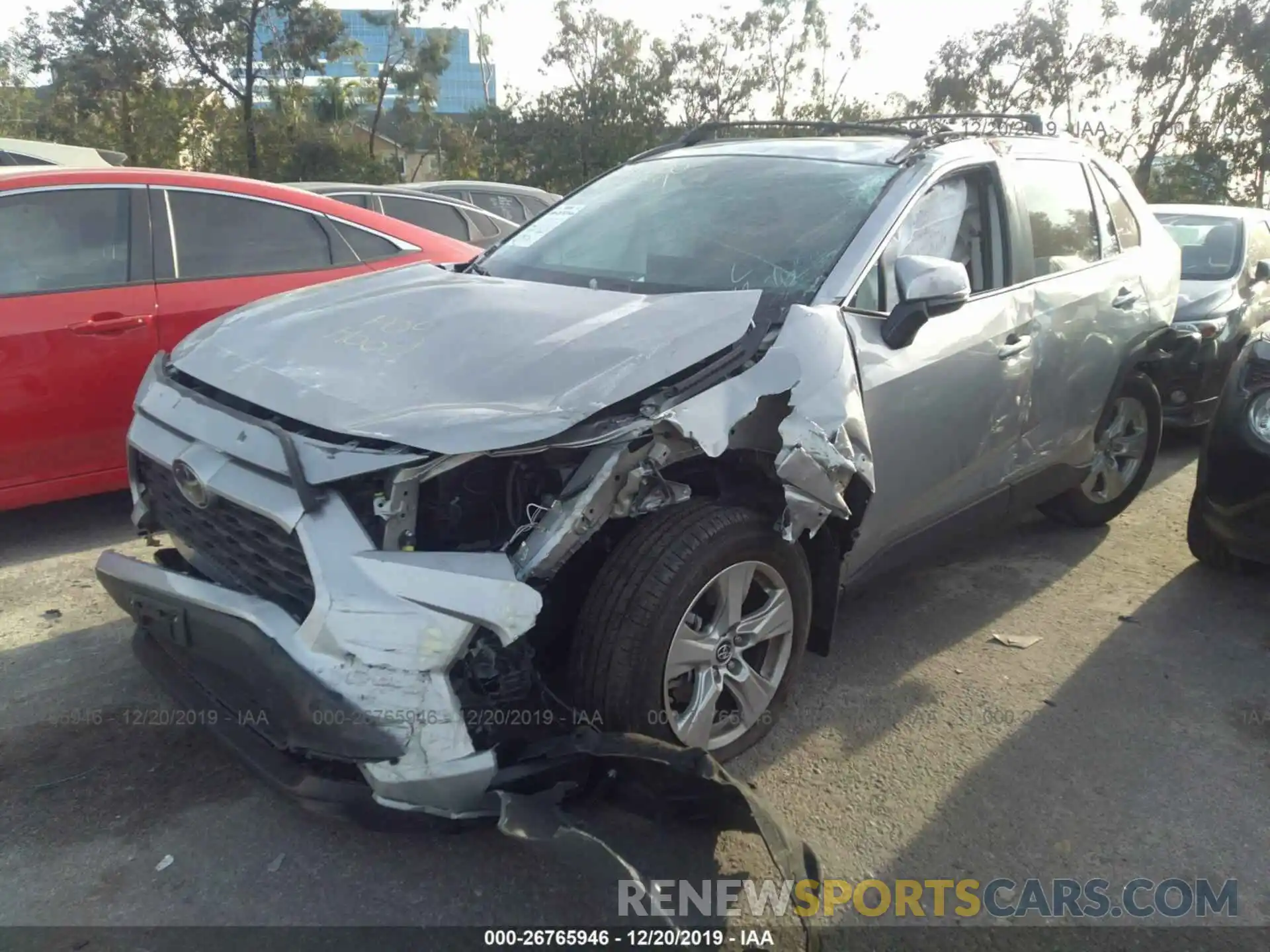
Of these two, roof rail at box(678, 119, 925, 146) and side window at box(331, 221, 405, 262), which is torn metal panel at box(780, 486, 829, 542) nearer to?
roof rail at box(678, 119, 925, 146)

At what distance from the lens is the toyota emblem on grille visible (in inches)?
97.6

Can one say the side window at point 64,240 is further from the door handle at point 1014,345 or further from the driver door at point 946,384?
the door handle at point 1014,345

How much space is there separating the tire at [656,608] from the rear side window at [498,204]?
27.4 feet

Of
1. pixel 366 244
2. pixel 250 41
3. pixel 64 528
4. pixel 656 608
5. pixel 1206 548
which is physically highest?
pixel 250 41

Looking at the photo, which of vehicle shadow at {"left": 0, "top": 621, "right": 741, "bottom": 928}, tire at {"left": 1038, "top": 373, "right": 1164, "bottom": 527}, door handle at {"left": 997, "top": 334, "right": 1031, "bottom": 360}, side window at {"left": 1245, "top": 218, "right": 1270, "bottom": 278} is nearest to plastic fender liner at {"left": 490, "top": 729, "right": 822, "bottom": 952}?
vehicle shadow at {"left": 0, "top": 621, "right": 741, "bottom": 928}

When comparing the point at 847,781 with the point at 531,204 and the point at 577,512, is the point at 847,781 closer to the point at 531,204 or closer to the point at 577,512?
the point at 577,512

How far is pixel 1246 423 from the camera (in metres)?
3.80

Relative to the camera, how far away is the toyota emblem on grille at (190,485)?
2479mm

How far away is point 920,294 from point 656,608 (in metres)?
1.25

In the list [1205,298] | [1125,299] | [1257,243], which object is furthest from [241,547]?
[1257,243]

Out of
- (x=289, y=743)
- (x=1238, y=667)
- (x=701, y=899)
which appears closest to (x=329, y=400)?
(x=289, y=743)

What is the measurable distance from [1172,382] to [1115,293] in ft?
7.24

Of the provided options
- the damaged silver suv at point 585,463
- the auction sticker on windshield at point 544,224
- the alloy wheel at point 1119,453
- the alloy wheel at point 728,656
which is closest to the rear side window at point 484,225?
the auction sticker on windshield at point 544,224
